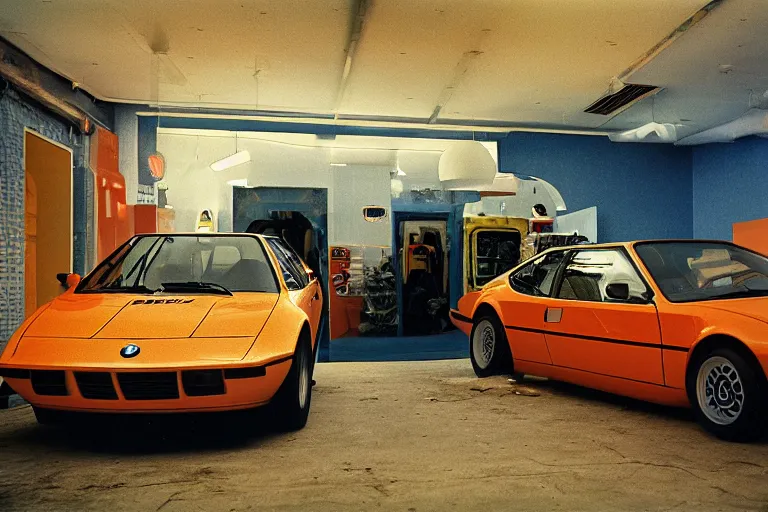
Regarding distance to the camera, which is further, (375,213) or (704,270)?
(375,213)

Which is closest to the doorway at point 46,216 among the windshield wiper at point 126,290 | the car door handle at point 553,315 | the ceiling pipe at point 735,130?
the windshield wiper at point 126,290

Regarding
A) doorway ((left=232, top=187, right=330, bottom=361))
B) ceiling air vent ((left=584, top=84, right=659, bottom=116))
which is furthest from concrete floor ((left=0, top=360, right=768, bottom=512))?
doorway ((left=232, top=187, right=330, bottom=361))

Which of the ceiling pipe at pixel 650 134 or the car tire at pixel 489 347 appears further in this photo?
the ceiling pipe at pixel 650 134

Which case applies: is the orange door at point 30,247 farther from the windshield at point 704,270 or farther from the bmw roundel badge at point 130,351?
the windshield at point 704,270

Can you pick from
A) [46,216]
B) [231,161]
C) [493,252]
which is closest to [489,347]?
[493,252]

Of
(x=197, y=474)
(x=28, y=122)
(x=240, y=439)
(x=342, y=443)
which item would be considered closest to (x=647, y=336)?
(x=342, y=443)

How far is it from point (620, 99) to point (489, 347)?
4055 mm

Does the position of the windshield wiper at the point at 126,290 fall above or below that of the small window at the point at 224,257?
below

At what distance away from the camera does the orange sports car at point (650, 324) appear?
386 cm

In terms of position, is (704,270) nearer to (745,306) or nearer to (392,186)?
(745,306)

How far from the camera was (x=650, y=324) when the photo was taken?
177 inches

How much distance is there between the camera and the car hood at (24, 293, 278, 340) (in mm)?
3789

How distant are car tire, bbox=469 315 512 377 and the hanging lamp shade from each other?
3344 mm

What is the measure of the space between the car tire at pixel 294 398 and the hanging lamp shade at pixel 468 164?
18.1 ft
